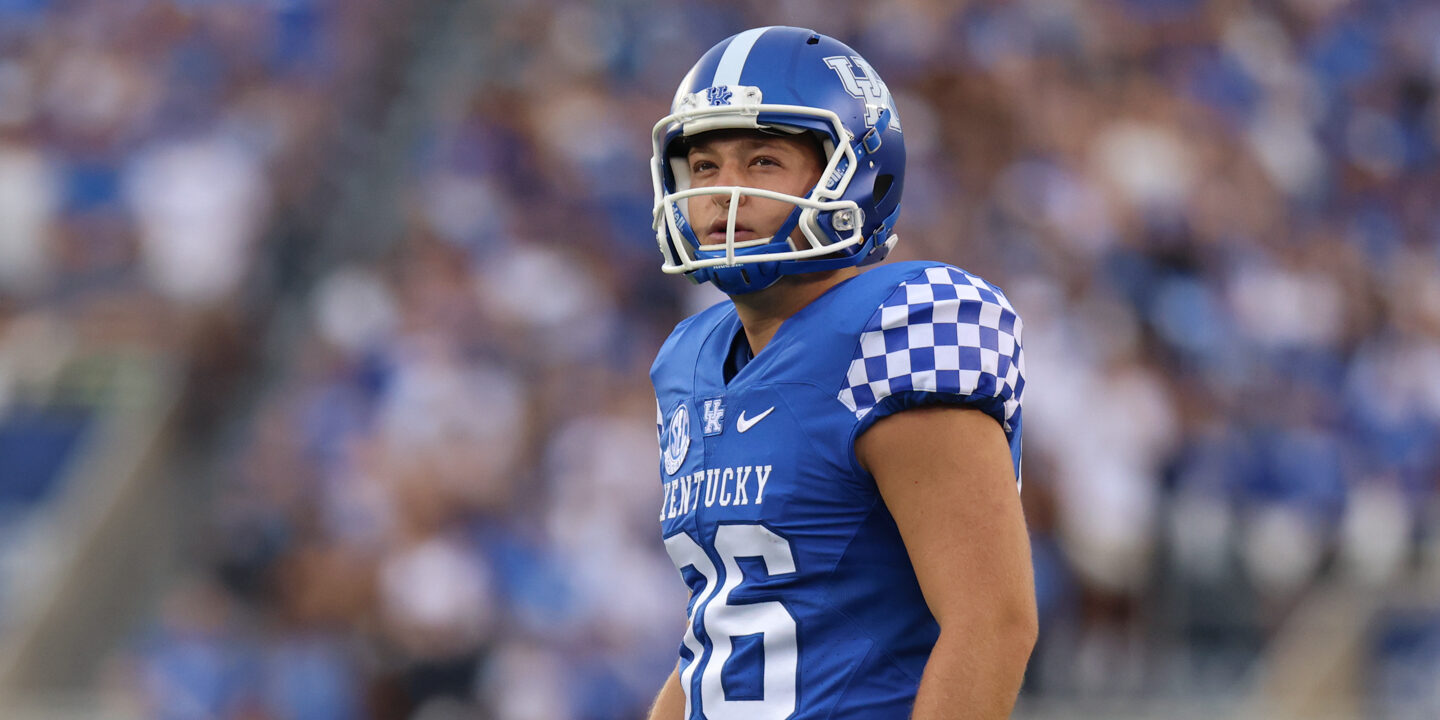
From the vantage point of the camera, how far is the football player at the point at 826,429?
208 centimetres

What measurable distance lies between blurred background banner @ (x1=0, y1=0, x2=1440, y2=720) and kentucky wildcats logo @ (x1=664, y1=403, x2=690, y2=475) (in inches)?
177

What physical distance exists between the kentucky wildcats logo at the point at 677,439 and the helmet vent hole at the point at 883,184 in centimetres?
41

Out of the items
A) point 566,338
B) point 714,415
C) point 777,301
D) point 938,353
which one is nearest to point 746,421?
point 714,415

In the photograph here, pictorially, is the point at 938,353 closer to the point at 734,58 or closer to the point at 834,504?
the point at 834,504

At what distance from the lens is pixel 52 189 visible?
9469mm

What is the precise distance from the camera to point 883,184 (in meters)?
2.46

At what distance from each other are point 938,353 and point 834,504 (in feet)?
0.76

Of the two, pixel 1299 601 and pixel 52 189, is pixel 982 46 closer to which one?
pixel 1299 601

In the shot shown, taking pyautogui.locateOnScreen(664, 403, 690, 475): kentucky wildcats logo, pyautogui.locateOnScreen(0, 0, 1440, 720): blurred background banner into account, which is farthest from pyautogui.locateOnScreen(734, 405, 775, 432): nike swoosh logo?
pyautogui.locateOnScreen(0, 0, 1440, 720): blurred background banner

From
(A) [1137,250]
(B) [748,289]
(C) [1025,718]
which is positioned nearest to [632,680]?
(C) [1025,718]

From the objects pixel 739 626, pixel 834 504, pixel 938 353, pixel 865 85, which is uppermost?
pixel 865 85

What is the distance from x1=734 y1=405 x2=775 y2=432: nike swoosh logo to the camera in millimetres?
2262

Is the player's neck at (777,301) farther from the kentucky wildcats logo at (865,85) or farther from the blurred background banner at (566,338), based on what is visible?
the blurred background banner at (566,338)

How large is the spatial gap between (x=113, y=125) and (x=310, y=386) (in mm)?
2571
